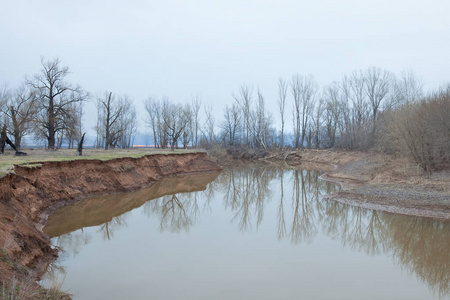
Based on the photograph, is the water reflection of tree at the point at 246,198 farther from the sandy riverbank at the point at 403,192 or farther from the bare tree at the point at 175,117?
the bare tree at the point at 175,117

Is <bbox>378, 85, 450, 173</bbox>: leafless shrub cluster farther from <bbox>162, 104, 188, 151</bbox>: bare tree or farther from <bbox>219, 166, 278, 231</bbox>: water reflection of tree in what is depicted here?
<bbox>162, 104, 188, 151</bbox>: bare tree

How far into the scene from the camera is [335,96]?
58.7m

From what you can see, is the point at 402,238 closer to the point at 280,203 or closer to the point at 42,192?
the point at 280,203

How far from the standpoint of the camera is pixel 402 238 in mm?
11086

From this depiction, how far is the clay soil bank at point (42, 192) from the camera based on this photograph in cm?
727

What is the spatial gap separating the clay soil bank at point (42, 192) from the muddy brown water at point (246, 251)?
66 centimetres

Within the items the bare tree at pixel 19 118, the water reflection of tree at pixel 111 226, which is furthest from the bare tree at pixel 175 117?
the water reflection of tree at pixel 111 226

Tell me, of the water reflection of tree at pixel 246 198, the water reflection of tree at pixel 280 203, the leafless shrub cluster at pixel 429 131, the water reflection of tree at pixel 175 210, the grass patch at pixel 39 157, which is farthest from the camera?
Result: the leafless shrub cluster at pixel 429 131

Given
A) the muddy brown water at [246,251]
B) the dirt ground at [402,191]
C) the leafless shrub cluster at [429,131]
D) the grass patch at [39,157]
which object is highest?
the leafless shrub cluster at [429,131]

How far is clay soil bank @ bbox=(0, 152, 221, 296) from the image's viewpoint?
7.27 m

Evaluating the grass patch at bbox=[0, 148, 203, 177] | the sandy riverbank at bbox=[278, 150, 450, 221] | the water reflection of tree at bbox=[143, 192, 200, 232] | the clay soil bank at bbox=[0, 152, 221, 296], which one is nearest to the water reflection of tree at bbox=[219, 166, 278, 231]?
the water reflection of tree at bbox=[143, 192, 200, 232]

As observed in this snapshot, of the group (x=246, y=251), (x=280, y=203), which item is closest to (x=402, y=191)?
(x=280, y=203)

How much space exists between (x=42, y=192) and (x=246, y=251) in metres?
10.6

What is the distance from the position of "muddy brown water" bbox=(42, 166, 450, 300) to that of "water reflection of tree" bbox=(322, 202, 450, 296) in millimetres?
34
